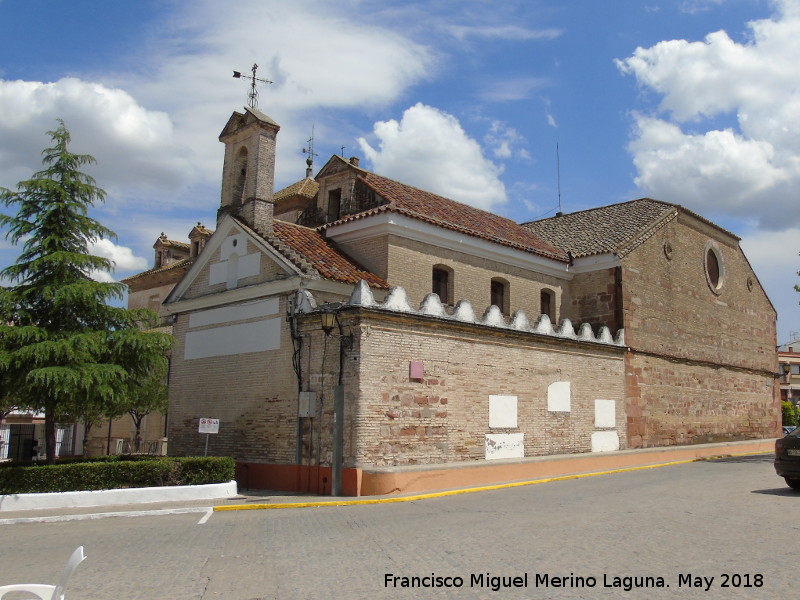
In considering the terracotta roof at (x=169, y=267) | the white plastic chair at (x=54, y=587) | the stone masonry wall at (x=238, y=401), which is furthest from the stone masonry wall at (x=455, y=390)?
the terracotta roof at (x=169, y=267)

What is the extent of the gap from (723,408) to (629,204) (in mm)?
8802

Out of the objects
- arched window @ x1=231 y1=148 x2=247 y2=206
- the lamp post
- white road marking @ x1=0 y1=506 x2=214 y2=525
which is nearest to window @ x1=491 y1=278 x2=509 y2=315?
arched window @ x1=231 y1=148 x2=247 y2=206

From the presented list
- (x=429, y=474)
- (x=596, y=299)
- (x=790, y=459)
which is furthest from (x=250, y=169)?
(x=790, y=459)

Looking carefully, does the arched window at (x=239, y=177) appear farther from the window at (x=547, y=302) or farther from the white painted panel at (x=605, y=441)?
the white painted panel at (x=605, y=441)

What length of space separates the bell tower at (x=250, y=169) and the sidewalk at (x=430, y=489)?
7.17m

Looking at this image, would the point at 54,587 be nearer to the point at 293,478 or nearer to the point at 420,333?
the point at 293,478

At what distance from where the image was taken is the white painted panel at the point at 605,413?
21078mm

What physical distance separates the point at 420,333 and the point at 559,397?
18.7ft

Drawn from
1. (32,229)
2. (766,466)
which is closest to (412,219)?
(32,229)

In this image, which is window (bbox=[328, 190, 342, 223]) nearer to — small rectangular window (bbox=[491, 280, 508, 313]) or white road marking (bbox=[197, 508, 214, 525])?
small rectangular window (bbox=[491, 280, 508, 313])

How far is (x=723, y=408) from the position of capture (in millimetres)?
27859

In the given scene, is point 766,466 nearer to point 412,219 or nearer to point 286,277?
point 412,219

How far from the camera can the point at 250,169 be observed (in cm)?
1934

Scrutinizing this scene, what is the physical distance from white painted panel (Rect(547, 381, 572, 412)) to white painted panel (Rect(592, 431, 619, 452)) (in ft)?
5.47
